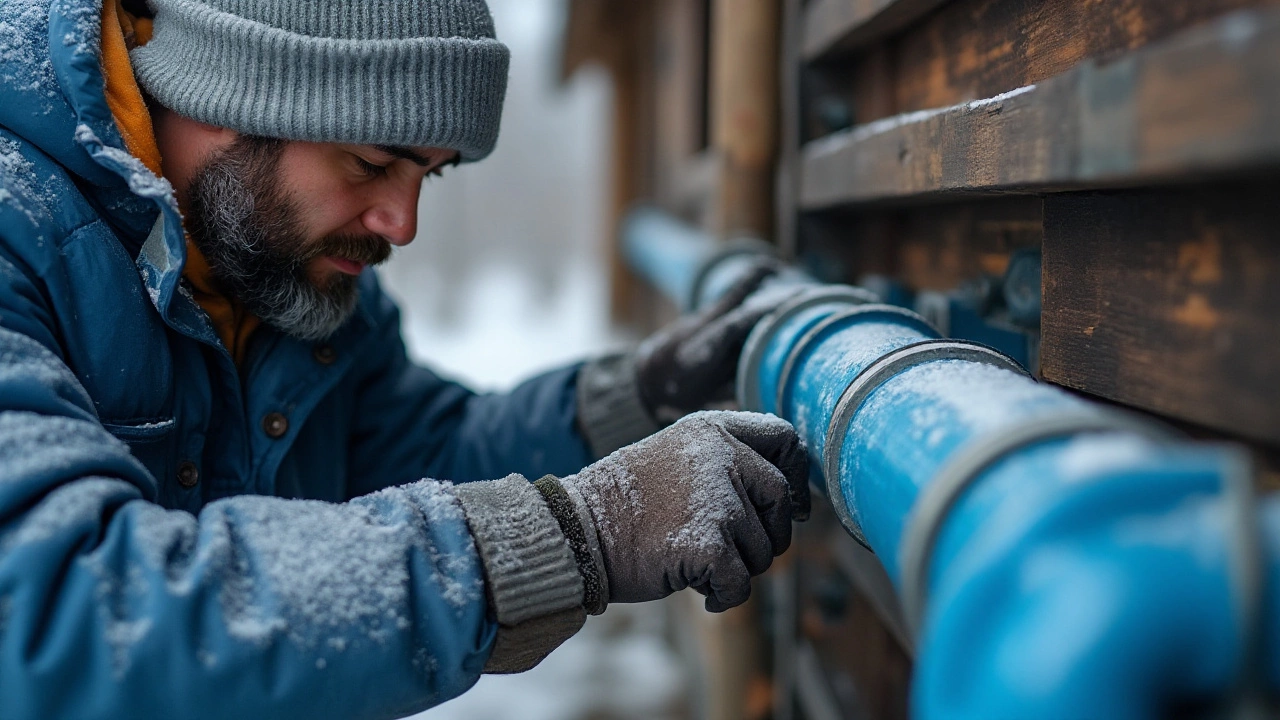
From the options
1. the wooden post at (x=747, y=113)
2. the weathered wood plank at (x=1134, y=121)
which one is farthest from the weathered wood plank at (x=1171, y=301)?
the wooden post at (x=747, y=113)

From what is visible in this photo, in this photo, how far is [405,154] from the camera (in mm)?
1528

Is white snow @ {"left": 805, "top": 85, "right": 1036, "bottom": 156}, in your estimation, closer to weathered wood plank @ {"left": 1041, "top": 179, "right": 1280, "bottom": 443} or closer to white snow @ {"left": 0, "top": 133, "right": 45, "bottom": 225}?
weathered wood plank @ {"left": 1041, "top": 179, "right": 1280, "bottom": 443}

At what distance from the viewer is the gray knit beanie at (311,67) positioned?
4.54 feet

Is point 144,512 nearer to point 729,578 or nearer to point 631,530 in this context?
point 631,530

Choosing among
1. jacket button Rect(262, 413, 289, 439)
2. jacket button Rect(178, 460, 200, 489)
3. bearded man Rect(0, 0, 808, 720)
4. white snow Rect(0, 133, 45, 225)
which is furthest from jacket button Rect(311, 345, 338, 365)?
white snow Rect(0, 133, 45, 225)

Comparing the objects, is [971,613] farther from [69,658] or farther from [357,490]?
[357,490]

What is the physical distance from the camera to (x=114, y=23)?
142 cm

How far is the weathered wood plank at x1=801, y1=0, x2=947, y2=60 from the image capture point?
1521mm

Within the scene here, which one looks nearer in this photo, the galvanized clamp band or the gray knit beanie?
the galvanized clamp band

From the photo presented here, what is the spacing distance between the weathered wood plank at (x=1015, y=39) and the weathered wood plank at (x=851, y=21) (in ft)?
0.12

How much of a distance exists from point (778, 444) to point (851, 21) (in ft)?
2.94

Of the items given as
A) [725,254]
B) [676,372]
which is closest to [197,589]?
[676,372]

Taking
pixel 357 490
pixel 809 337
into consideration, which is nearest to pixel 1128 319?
pixel 809 337

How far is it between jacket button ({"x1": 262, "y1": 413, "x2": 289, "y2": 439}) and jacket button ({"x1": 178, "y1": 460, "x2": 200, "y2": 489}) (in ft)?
0.46
